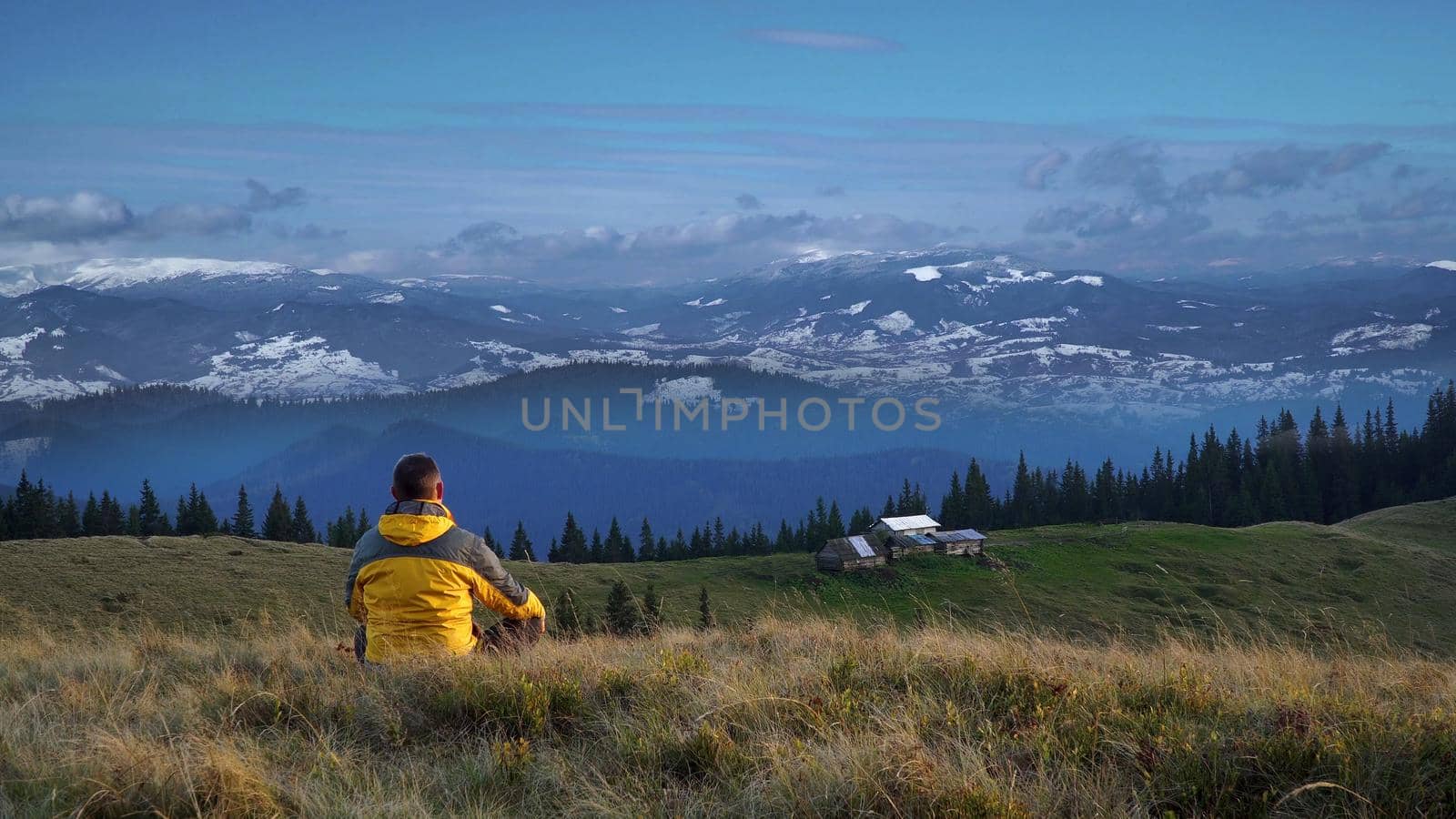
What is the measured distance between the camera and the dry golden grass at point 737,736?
4320 mm

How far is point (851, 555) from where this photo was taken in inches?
2798

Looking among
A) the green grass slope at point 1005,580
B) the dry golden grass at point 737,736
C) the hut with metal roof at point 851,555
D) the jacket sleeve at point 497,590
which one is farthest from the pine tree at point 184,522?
the jacket sleeve at point 497,590

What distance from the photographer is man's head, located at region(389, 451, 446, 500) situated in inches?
278

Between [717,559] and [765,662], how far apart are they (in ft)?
237

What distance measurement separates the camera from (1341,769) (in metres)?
4.39

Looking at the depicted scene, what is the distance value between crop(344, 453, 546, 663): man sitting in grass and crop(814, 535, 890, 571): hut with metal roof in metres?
64.4

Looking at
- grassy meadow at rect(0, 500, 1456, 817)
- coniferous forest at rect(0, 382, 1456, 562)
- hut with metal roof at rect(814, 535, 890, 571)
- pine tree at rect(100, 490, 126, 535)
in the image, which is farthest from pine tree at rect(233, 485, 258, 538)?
grassy meadow at rect(0, 500, 1456, 817)

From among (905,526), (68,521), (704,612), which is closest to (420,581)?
(704,612)

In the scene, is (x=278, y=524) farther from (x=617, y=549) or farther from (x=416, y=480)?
(x=416, y=480)

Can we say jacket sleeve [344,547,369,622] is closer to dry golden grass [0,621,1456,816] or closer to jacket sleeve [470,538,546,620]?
dry golden grass [0,621,1456,816]

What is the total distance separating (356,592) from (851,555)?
6589 cm

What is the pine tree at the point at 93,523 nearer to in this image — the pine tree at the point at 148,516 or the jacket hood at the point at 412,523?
the pine tree at the point at 148,516

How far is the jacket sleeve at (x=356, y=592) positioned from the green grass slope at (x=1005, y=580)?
25.7 meters

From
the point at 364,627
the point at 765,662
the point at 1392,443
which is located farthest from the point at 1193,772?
the point at 1392,443
